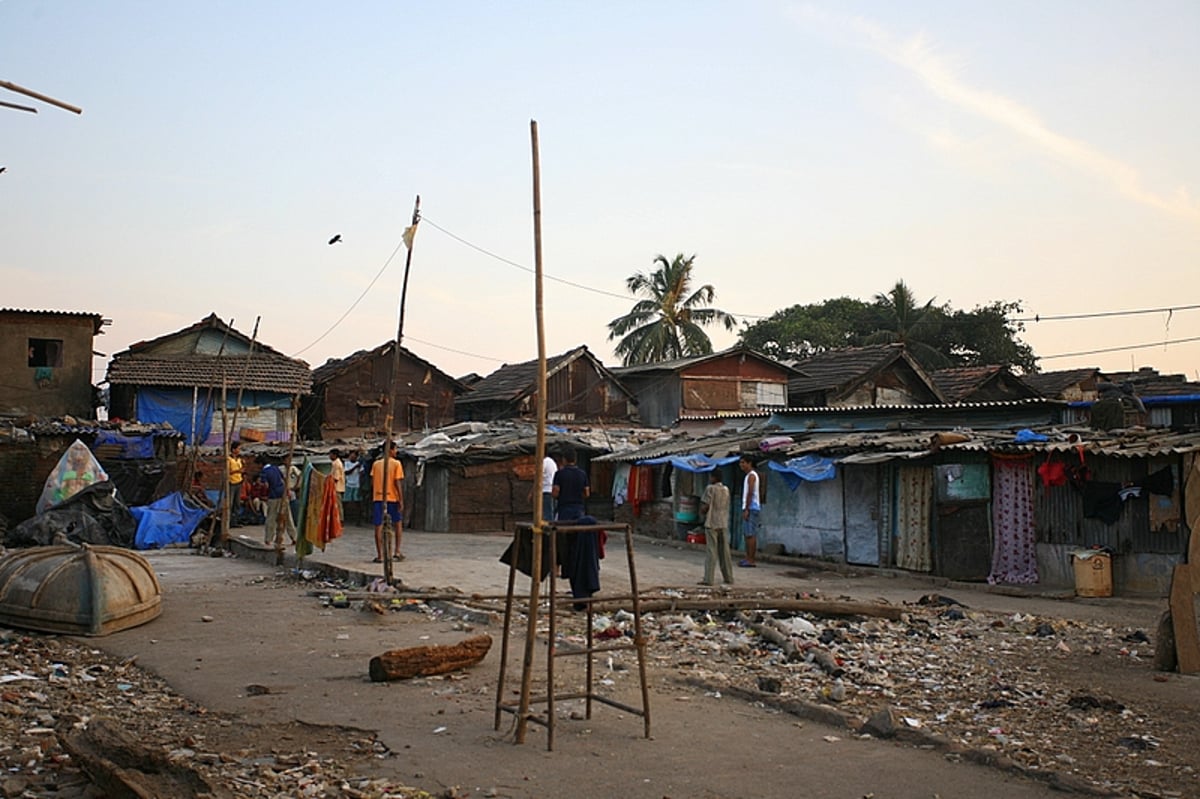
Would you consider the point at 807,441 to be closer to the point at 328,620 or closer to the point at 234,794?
the point at 328,620

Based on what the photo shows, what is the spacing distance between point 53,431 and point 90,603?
1596cm

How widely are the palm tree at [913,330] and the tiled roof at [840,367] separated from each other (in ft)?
26.9

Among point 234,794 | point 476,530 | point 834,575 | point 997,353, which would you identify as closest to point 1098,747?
point 234,794

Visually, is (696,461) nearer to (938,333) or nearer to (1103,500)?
(1103,500)

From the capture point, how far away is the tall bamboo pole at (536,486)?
253 inches

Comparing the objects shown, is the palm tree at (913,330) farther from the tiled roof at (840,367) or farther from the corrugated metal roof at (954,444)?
the corrugated metal roof at (954,444)

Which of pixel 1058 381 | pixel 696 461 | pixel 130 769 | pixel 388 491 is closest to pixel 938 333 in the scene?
pixel 1058 381

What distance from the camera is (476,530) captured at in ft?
82.5

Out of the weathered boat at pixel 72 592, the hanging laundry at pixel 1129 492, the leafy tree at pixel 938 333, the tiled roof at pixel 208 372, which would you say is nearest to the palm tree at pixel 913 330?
the leafy tree at pixel 938 333

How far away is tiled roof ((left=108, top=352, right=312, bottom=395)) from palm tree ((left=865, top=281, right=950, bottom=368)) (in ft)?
78.3

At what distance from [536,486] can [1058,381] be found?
33057mm

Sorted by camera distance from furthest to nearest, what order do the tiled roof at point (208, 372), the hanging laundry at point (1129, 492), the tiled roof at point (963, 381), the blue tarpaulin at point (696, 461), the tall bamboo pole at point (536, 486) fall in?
the tiled roof at point (208, 372) < the tiled roof at point (963, 381) < the blue tarpaulin at point (696, 461) < the hanging laundry at point (1129, 492) < the tall bamboo pole at point (536, 486)

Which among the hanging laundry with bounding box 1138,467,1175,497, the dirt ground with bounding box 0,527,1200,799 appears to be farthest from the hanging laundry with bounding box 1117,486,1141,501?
the dirt ground with bounding box 0,527,1200,799

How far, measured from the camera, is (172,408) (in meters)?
34.3
